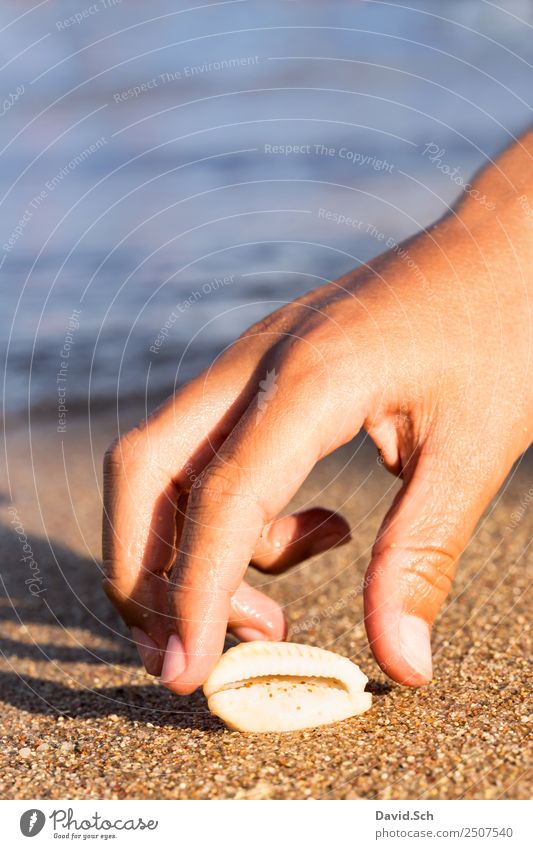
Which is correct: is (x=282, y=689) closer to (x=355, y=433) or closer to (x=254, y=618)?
(x=254, y=618)

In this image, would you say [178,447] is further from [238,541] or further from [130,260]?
[130,260]

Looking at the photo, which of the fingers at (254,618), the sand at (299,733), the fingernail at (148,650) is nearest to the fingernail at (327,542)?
the fingers at (254,618)

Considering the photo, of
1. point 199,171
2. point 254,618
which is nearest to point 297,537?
point 254,618

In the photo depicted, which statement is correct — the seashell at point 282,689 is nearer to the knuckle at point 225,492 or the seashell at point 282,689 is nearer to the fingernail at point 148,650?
the fingernail at point 148,650

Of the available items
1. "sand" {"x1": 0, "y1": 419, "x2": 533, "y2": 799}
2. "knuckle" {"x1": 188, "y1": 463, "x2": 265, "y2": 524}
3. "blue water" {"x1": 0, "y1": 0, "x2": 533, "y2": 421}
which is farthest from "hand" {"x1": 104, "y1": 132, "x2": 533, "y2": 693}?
"blue water" {"x1": 0, "y1": 0, "x2": 533, "y2": 421}

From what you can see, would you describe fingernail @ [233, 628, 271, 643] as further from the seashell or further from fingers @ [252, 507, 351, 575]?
the seashell
